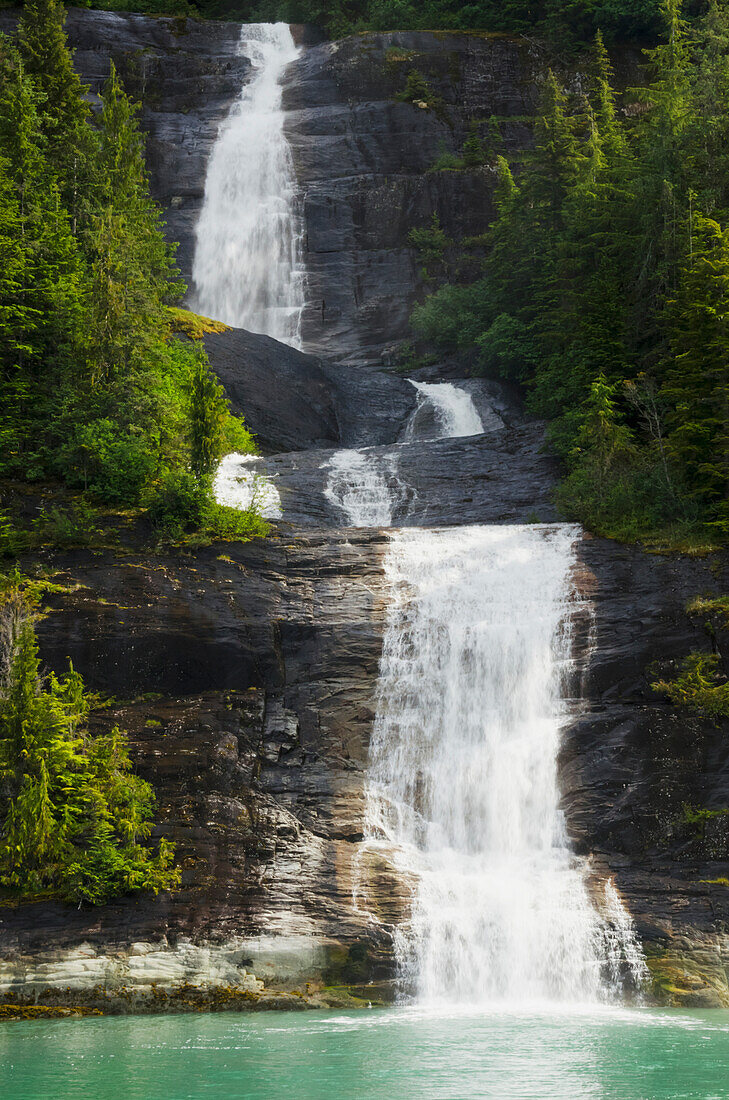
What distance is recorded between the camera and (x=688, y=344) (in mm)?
25047

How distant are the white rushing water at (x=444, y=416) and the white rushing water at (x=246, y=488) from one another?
26.9 feet

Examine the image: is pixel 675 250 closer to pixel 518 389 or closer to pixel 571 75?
pixel 518 389

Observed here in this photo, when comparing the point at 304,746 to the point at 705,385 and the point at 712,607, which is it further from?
the point at 705,385

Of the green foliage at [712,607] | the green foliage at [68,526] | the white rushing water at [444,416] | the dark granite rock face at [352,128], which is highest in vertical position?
the dark granite rock face at [352,128]

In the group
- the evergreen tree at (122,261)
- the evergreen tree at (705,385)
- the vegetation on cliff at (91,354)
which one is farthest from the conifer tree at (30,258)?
the evergreen tree at (705,385)

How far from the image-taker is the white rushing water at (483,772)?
668 inches

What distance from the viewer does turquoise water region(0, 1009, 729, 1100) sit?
10.9 meters

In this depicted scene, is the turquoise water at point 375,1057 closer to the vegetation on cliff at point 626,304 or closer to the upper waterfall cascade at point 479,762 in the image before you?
the upper waterfall cascade at point 479,762

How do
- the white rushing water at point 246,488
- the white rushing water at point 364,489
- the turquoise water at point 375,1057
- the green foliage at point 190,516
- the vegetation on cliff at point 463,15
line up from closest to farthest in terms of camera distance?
the turquoise water at point 375,1057 < the green foliage at point 190,516 < the white rushing water at point 246,488 < the white rushing water at point 364,489 < the vegetation on cliff at point 463,15

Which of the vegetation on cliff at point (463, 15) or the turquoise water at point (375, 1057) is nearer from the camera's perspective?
the turquoise water at point (375, 1057)

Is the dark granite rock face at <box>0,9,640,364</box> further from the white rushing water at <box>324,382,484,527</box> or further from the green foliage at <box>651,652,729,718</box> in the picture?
the green foliage at <box>651,652,729,718</box>

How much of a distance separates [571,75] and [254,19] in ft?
72.2

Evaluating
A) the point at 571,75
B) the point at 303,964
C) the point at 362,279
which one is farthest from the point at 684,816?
the point at 571,75

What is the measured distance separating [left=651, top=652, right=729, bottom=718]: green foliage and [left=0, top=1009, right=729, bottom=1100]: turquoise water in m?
5.83
